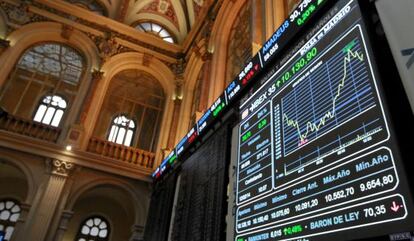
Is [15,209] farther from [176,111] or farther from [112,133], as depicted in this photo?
[176,111]

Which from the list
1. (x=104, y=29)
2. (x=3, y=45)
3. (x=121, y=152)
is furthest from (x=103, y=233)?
(x=104, y=29)

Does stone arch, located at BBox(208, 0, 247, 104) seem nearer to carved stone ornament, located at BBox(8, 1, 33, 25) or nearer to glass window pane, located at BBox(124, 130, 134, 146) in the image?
glass window pane, located at BBox(124, 130, 134, 146)

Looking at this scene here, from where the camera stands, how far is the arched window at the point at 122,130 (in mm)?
→ 12512

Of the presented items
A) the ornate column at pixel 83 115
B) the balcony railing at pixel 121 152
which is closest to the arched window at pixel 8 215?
the ornate column at pixel 83 115

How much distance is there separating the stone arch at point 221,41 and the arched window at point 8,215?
8270 millimetres

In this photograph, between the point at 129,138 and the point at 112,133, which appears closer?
the point at 112,133

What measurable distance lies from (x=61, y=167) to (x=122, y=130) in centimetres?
315

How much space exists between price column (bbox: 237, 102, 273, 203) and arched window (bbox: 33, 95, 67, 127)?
908cm

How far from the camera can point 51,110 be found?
11844 millimetres

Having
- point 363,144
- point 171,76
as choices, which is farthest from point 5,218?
point 363,144

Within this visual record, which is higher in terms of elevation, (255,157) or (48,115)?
(48,115)

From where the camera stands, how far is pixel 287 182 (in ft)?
10.9

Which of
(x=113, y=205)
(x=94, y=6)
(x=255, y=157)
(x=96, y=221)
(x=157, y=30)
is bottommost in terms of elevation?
(x=255, y=157)

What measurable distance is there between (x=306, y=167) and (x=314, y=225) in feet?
1.87
